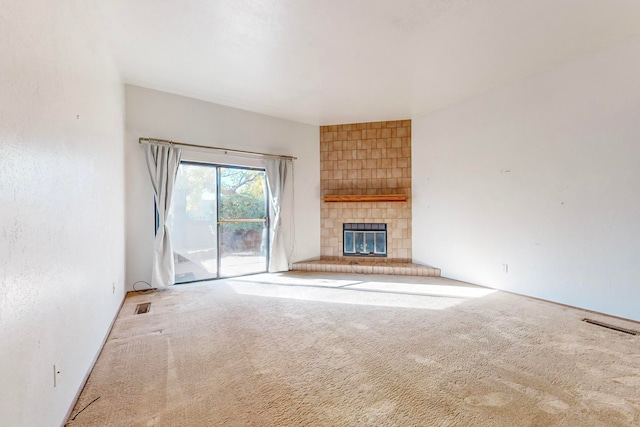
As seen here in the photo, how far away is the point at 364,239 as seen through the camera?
206 inches

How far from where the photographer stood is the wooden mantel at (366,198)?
488 centimetres

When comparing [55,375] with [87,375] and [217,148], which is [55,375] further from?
[217,148]

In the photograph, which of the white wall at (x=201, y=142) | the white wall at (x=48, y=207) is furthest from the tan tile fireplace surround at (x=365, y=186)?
the white wall at (x=48, y=207)

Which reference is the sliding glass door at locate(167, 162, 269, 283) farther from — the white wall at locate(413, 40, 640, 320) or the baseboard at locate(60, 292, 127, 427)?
the white wall at locate(413, 40, 640, 320)

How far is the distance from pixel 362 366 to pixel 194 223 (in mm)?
3226

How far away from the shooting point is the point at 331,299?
338cm

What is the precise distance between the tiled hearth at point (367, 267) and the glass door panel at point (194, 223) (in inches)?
59.8

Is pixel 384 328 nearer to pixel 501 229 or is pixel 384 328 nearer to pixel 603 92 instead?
pixel 501 229

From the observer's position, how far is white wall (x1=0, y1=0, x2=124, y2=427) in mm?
971

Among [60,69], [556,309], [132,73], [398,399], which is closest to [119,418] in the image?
[398,399]

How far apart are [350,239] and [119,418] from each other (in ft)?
13.8

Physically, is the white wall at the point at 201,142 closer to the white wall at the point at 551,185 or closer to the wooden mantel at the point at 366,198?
the wooden mantel at the point at 366,198

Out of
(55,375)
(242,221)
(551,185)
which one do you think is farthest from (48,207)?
(551,185)

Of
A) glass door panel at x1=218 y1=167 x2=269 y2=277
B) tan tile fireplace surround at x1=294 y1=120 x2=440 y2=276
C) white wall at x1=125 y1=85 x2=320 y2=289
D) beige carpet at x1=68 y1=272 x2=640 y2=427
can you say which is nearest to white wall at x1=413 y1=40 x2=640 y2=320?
beige carpet at x1=68 y1=272 x2=640 y2=427
